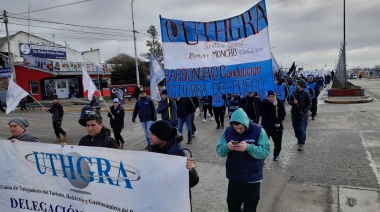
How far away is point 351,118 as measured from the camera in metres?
12.2

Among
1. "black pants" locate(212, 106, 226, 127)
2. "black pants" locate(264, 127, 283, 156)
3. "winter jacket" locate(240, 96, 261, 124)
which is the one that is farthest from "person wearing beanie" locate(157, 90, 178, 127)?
"black pants" locate(212, 106, 226, 127)

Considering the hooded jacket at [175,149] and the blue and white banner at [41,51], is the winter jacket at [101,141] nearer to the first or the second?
the hooded jacket at [175,149]

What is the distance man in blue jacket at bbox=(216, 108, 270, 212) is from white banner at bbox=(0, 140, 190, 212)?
757 millimetres

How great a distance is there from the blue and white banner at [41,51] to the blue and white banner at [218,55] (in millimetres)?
29980

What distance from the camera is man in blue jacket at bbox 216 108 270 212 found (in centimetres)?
342

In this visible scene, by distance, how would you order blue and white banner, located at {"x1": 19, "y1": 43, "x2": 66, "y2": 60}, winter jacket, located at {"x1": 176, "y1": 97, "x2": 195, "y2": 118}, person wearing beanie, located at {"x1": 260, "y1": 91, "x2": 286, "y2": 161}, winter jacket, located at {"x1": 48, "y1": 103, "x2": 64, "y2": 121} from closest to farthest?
person wearing beanie, located at {"x1": 260, "y1": 91, "x2": 286, "y2": 161} → winter jacket, located at {"x1": 176, "y1": 97, "x2": 195, "y2": 118} → winter jacket, located at {"x1": 48, "y1": 103, "x2": 64, "y2": 121} → blue and white banner, located at {"x1": 19, "y1": 43, "x2": 66, "y2": 60}

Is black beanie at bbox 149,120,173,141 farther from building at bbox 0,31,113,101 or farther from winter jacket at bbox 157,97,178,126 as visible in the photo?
building at bbox 0,31,113,101

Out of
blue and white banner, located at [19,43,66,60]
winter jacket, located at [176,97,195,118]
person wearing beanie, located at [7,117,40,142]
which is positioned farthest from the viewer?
blue and white banner, located at [19,43,66,60]

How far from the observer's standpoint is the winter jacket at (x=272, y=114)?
21.5 feet

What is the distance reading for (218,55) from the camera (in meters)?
5.39

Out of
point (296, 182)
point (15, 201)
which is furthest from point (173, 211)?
point (296, 182)

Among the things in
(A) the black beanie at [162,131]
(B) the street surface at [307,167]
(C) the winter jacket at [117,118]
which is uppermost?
(A) the black beanie at [162,131]

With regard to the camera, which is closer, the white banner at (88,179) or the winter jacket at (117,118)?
the white banner at (88,179)

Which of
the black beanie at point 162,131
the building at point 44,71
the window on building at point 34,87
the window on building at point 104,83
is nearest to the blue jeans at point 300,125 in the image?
the black beanie at point 162,131
